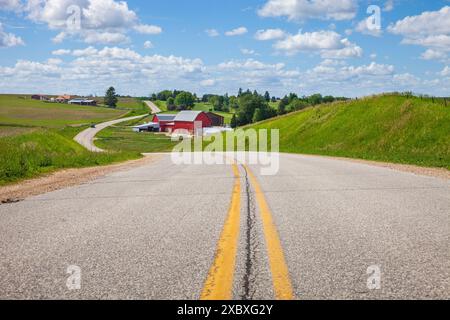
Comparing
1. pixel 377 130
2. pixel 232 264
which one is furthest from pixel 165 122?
pixel 232 264

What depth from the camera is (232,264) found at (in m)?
3.89

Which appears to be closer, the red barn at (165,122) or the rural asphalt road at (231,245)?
the rural asphalt road at (231,245)

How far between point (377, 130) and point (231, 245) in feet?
114

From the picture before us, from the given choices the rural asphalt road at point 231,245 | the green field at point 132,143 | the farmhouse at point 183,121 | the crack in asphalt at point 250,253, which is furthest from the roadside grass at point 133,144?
the crack in asphalt at point 250,253

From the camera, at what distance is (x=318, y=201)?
760cm

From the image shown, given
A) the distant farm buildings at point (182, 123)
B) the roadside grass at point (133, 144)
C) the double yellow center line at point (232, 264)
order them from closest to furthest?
the double yellow center line at point (232, 264) → the roadside grass at point (133, 144) → the distant farm buildings at point (182, 123)

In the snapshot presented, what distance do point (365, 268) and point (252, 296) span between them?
119cm

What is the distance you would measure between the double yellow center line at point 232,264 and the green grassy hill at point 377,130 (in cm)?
1457

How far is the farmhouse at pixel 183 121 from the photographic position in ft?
351

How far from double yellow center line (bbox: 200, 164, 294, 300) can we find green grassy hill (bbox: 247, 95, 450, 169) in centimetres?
1457

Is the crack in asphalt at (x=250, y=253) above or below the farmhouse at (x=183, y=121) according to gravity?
below

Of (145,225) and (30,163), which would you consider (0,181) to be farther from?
(145,225)

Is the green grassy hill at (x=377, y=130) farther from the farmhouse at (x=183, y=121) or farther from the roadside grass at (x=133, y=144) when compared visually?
the farmhouse at (x=183, y=121)

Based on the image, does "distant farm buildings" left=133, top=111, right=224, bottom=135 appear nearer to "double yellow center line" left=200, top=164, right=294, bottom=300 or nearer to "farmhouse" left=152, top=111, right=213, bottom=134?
"farmhouse" left=152, top=111, right=213, bottom=134
